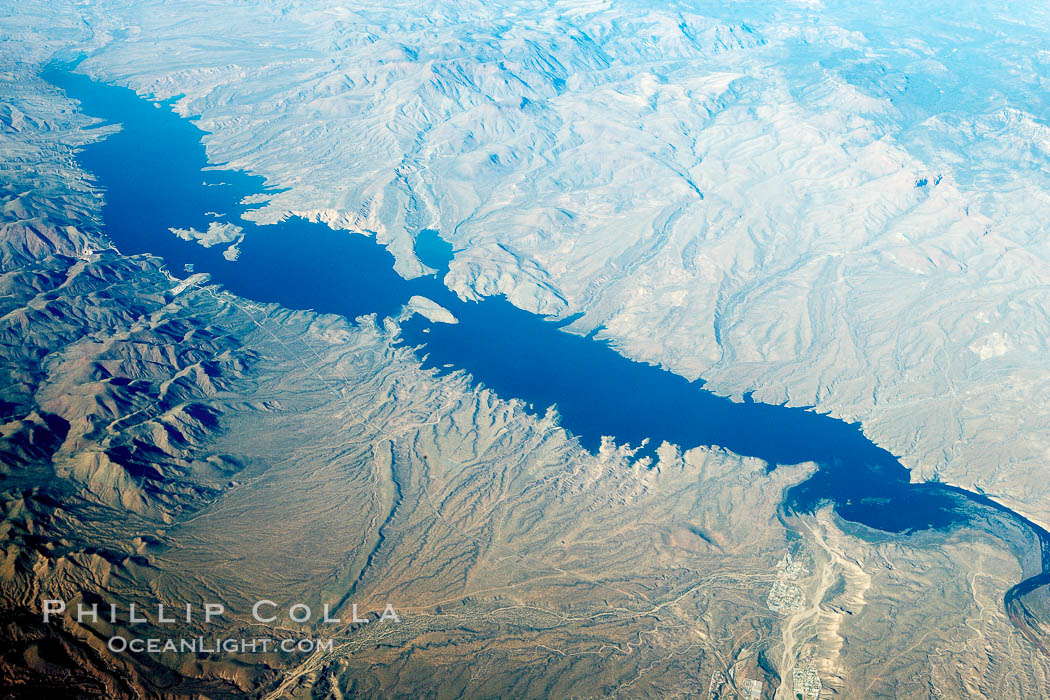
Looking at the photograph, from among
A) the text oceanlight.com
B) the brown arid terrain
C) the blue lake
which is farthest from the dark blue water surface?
the text oceanlight.com

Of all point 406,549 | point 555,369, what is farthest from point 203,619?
point 555,369

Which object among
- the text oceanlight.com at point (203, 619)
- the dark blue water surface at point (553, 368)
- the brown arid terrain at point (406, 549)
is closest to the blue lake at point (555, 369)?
the dark blue water surface at point (553, 368)

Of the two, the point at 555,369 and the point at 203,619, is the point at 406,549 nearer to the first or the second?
the point at 203,619

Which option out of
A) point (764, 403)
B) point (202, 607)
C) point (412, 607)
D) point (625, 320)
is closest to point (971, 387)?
point (764, 403)

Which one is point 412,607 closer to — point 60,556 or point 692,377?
point 60,556

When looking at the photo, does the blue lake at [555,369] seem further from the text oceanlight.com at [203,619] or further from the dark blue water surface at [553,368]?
the text oceanlight.com at [203,619]

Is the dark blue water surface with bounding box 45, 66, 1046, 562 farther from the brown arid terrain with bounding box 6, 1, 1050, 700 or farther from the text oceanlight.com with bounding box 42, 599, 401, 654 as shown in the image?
the text oceanlight.com with bounding box 42, 599, 401, 654
